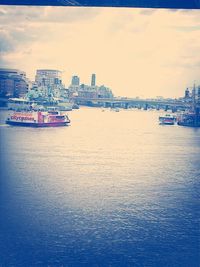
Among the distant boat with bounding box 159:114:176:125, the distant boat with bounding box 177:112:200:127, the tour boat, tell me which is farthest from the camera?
the distant boat with bounding box 159:114:176:125

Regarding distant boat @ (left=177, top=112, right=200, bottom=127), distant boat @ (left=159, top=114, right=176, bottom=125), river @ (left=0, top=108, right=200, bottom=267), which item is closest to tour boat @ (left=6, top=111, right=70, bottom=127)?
river @ (left=0, top=108, right=200, bottom=267)

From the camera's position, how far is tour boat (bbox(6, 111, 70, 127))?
11.5 m

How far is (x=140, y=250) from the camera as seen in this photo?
3416 mm

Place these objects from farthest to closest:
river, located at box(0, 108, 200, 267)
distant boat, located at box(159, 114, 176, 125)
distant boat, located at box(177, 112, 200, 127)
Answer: distant boat, located at box(159, 114, 176, 125) < distant boat, located at box(177, 112, 200, 127) < river, located at box(0, 108, 200, 267)

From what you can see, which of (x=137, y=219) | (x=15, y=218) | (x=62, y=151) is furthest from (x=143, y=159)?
(x=15, y=218)

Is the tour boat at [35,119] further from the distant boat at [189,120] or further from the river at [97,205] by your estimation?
the distant boat at [189,120]

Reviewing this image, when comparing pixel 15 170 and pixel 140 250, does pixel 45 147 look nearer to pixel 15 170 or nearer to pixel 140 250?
pixel 15 170

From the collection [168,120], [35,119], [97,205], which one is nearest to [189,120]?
→ [168,120]

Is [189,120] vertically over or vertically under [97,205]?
over

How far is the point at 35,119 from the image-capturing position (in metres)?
11.7

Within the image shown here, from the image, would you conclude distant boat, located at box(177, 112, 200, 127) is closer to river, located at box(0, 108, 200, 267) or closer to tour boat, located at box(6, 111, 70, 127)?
tour boat, located at box(6, 111, 70, 127)

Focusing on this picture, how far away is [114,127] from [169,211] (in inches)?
326

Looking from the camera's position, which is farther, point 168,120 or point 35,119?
point 168,120

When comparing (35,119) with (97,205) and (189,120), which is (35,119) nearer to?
(189,120)
